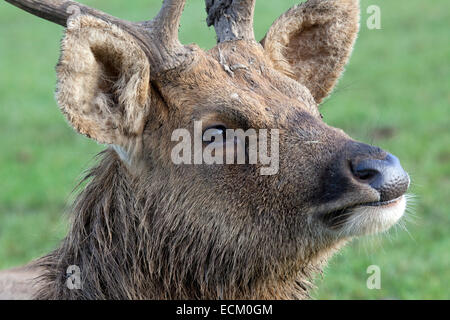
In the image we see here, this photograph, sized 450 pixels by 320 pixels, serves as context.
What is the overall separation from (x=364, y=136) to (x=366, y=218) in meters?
7.16

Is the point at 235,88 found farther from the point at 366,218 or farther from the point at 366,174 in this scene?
the point at 366,218

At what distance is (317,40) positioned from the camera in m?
5.15

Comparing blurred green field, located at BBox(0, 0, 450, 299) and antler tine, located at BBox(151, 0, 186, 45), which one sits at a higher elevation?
blurred green field, located at BBox(0, 0, 450, 299)

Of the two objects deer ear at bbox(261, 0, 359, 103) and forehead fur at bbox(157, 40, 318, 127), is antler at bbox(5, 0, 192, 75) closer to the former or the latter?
forehead fur at bbox(157, 40, 318, 127)

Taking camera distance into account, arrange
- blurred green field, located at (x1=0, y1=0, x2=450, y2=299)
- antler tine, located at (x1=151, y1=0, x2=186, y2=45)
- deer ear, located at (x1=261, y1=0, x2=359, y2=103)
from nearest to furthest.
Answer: antler tine, located at (x1=151, y1=0, x2=186, y2=45) < deer ear, located at (x1=261, y1=0, x2=359, y2=103) < blurred green field, located at (x1=0, y1=0, x2=450, y2=299)

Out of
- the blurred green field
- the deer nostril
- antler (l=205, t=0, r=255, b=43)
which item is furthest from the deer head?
the blurred green field

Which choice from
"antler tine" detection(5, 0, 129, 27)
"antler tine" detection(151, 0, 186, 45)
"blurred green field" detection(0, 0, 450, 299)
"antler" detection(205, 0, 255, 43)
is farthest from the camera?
"blurred green field" detection(0, 0, 450, 299)

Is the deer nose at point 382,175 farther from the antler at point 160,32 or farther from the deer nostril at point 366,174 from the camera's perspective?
the antler at point 160,32

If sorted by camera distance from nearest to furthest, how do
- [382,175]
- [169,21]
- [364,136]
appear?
[382,175] → [169,21] → [364,136]

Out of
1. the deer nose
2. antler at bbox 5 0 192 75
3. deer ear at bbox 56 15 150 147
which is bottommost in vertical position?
the deer nose

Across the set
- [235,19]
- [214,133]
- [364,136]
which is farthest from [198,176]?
[364,136]

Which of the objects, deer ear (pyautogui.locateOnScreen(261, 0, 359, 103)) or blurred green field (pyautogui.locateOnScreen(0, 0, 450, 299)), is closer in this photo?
deer ear (pyautogui.locateOnScreen(261, 0, 359, 103))

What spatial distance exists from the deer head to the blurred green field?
560 millimetres

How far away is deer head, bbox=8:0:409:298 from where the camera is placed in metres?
3.81
